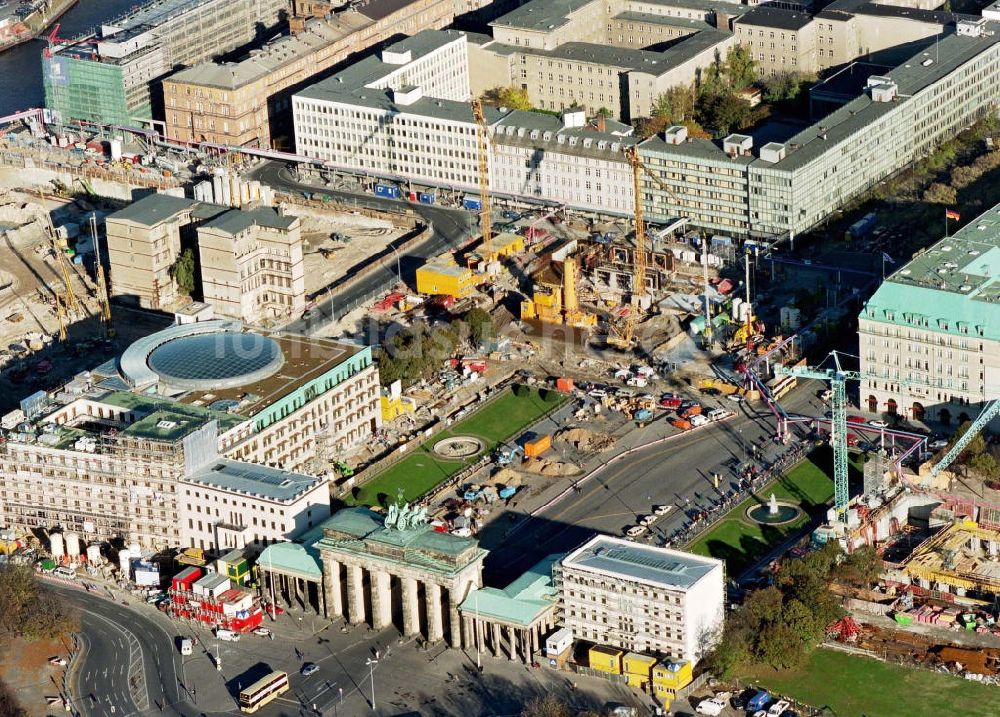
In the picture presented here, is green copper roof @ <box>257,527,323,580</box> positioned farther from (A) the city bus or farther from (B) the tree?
(B) the tree

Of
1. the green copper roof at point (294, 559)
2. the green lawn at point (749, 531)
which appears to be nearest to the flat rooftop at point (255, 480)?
the green copper roof at point (294, 559)

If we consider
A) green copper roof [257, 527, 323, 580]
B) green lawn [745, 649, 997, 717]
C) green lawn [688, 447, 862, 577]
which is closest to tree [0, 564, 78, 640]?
green copper roof [257, 527, 323, 580]

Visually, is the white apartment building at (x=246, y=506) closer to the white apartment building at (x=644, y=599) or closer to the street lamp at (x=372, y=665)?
the street lamp at (x=372, y=665)

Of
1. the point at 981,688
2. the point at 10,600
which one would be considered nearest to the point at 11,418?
the point at 10,600

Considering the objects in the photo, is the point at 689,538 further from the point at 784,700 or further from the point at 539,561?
the point at 784,700

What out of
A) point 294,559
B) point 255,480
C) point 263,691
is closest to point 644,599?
point 263,691
